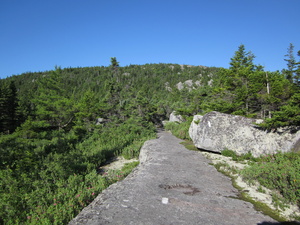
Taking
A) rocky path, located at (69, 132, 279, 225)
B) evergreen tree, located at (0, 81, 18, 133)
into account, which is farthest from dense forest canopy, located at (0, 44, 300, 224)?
rocky path, located at (69, 132, 279, 225)

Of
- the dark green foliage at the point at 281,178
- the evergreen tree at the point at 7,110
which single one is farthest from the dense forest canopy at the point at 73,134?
the dark green foliage at the point at 281,178

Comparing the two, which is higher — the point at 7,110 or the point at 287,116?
the point at 287,116

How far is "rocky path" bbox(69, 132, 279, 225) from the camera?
4.60 meters

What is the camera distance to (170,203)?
552cm

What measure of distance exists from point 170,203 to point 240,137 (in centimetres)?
890

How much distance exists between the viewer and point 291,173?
236 inches

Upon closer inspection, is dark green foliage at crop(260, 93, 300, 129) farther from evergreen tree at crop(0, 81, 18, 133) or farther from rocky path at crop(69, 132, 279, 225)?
evergreen tree at crop(0, 81, 18, 133)

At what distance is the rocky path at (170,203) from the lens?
4.60 metres

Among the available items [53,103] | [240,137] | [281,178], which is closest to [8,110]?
[53,103]

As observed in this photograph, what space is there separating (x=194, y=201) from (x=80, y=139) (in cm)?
1889

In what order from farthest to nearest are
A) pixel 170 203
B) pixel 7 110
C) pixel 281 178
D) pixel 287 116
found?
pixel 7 110 → pixel 287 116 → pixel 281 178 → pixel 170 203

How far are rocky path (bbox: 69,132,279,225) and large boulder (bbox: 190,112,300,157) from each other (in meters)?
4.36

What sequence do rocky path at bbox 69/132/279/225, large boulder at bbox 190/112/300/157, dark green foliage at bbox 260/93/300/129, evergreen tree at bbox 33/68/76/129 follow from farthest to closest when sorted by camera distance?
evergreen tree at bbox 33/68/76/129, large boulder at bbox 190/112/300/157, dark green foliage at bbox 260/93/300/129, rocky path at bbox 69/132/279/225

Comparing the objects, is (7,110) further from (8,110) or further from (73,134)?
(73,134)
